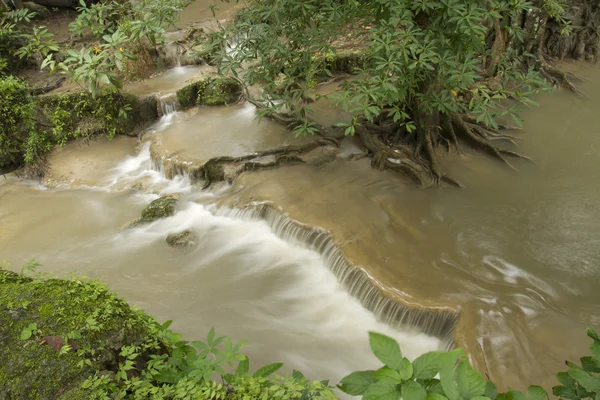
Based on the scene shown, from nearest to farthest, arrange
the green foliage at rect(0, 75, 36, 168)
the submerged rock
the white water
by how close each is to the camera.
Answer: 1. the white water
2. the submerged rock
3. the green foliage at rect(0, 75, 36, 168)

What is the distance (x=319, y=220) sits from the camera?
636cm

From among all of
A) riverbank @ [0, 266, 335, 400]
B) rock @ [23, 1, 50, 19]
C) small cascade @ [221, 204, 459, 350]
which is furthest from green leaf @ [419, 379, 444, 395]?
rock @ [23, 1, 50, 19]

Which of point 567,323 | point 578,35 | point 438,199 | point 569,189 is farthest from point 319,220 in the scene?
point 578,35

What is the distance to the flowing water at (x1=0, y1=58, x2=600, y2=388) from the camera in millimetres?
4914

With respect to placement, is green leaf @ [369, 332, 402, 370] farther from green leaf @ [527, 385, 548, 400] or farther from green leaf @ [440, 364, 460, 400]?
green leaf @ [527, 385, 548, 400]

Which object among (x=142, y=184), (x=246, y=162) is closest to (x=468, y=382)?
(x=246, y=162)

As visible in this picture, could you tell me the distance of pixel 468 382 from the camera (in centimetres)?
174

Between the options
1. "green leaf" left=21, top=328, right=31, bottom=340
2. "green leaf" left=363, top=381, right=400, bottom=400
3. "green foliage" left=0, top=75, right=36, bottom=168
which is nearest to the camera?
"green leaf" left=363, top=381, right=400, bottom=400

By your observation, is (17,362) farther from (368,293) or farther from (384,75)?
(384,75)

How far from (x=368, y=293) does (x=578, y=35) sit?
9504 mm

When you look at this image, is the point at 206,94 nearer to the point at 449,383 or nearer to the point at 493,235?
the point at 493,235

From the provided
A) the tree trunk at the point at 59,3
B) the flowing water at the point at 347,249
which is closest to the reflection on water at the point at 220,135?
the flowing water at the point at 347,249

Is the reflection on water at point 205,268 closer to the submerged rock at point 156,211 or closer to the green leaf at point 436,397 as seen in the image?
the submerged rock at point 156,211

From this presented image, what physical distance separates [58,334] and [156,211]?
4.94 m
